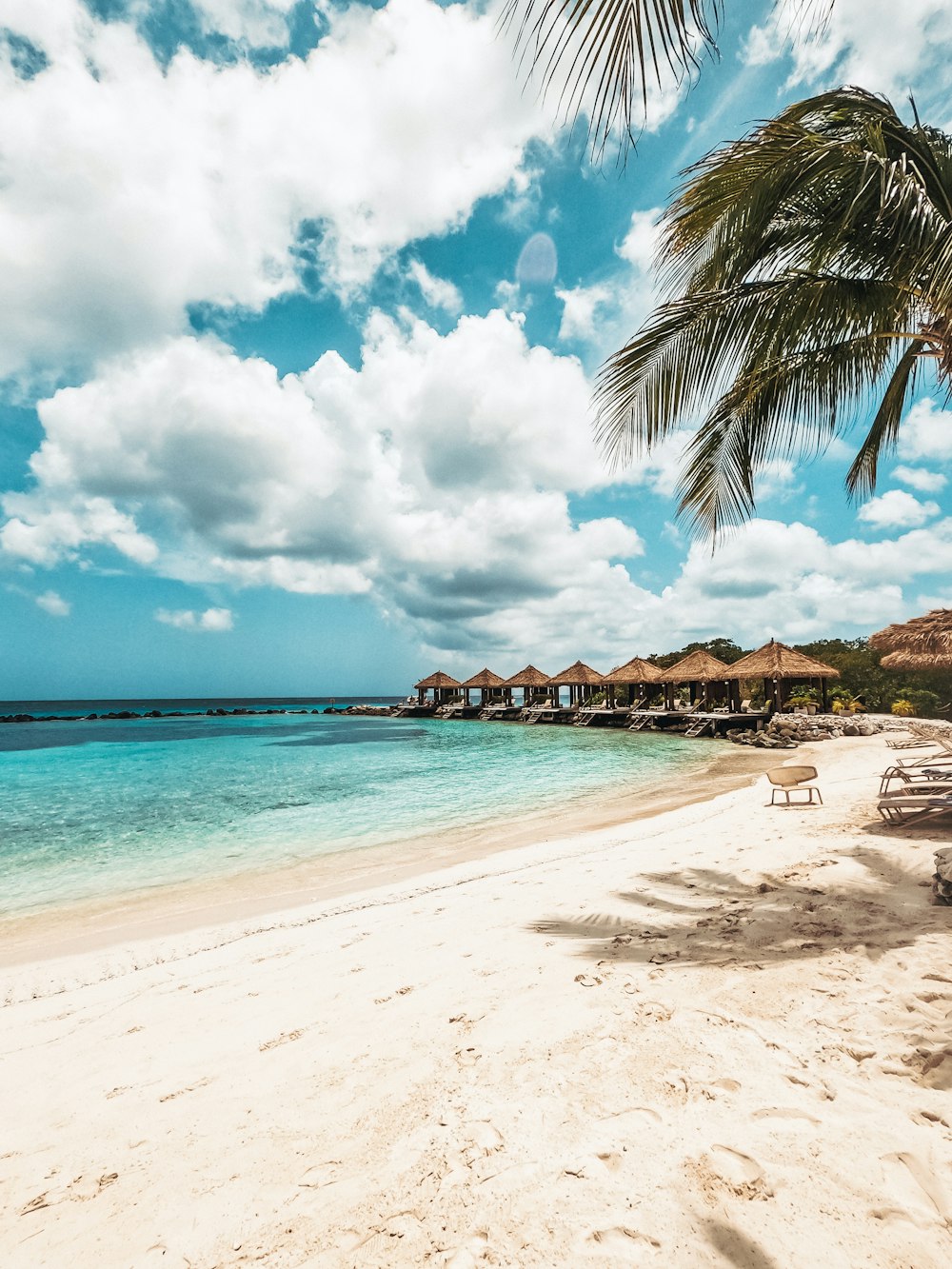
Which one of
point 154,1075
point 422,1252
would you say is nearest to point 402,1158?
point 422,1252

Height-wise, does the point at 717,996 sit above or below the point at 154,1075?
above

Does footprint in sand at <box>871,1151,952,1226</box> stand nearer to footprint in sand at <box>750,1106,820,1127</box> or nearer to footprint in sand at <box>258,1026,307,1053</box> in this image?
footprint in sand at <box>750,1106,820,1127</box>

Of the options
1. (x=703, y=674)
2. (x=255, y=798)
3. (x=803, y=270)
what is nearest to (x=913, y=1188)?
(x=803, y=270)

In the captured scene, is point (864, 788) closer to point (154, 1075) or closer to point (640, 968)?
point (640, 968)

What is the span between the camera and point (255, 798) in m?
14.7

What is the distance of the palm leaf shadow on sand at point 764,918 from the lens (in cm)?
349

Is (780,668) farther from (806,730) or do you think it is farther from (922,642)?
(922,642)

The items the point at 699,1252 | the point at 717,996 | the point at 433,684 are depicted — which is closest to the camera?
the point at 699,1252

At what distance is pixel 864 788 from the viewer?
9562 mm

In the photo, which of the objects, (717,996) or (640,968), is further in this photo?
(640,968)

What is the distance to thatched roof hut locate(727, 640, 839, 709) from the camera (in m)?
26.6

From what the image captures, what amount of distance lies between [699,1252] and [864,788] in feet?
32.7

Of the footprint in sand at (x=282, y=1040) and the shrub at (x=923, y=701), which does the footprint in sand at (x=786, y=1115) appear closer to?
the footprint in sand at (x=282, y=1040)

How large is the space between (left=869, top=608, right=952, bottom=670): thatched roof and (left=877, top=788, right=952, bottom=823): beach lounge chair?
271 inches
